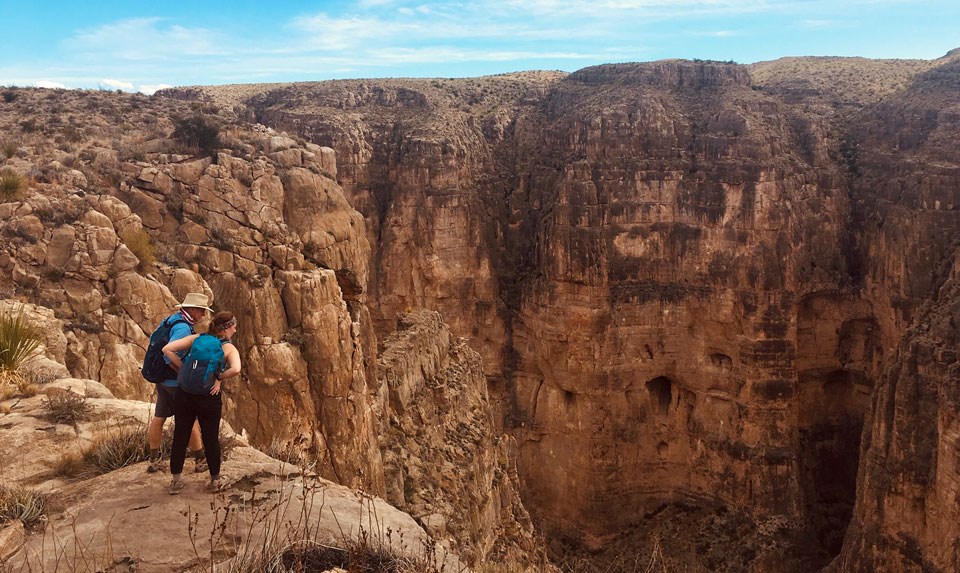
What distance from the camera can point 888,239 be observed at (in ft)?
112

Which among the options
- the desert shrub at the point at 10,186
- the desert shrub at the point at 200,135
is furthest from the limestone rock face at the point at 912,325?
the desert shrub at the point at 10,186

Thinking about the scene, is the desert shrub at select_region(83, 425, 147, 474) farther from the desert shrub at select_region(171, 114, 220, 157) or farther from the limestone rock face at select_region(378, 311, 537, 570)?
the desert shrub at select_region(171, 114, 220, 157)

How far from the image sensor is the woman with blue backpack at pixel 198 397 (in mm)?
6621

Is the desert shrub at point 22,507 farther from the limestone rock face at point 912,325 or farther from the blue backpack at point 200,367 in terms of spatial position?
the limestone rock face at point 912,325

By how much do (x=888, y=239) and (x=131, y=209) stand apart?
33064 mm

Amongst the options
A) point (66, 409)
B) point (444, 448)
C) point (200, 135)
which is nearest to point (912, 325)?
point (444, 448)

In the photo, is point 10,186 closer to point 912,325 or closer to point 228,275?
point 228,275

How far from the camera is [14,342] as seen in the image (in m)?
8.38

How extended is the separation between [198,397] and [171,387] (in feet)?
1.60

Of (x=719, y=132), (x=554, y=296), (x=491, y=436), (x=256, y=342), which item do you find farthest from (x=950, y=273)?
(x=256, y=342)

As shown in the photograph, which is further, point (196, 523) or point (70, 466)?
point (70, 466)

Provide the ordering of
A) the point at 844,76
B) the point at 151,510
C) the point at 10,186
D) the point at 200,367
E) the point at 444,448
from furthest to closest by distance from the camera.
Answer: the point at 844,76
the point at 444,448
the point at 10,186
the point at 200,367
the point at 151,510

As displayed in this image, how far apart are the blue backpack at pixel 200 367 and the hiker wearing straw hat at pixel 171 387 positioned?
27 cm

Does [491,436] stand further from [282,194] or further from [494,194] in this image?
[494,194]
